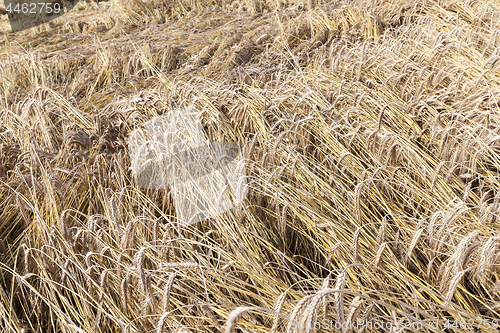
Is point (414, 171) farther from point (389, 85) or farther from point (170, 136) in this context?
point (170, 136)

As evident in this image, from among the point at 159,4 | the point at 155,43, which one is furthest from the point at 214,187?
the point at 159,4

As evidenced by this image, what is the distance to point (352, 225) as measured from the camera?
1.56 metres

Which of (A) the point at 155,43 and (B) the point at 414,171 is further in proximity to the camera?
(A) the point at 155,43

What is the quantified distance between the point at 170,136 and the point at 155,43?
2.69 meters

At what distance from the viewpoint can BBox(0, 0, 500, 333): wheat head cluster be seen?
1.17 m

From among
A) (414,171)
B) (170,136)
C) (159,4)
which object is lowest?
(414,171)

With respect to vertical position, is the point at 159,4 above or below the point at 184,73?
above

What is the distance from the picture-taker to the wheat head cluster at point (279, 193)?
1.17m

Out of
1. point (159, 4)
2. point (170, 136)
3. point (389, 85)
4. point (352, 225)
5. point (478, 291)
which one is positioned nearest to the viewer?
→ point (478, 291)

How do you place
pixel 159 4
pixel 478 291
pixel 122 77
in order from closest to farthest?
1. pixel 478 291
2. pixel 122 77
3. pixel 159 4

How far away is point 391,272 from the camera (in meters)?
1.29

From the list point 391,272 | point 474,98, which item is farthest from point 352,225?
point 474,98

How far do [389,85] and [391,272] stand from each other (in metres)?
1.61

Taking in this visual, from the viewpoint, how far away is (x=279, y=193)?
60.2 inches
